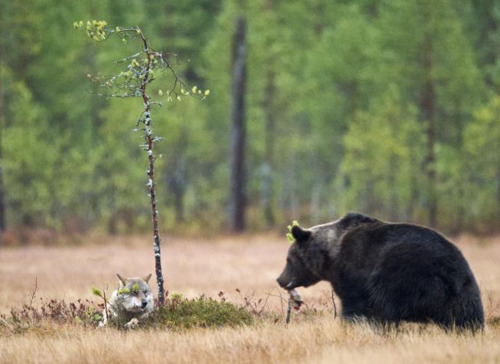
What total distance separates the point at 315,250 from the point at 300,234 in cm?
30

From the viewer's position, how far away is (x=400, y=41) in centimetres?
3103

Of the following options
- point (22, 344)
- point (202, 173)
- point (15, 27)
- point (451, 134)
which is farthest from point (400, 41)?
point (22, 344)

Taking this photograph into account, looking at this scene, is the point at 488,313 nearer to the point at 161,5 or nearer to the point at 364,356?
the point at 364,356

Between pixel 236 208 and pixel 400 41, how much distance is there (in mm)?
9576

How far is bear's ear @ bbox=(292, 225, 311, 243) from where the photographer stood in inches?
398

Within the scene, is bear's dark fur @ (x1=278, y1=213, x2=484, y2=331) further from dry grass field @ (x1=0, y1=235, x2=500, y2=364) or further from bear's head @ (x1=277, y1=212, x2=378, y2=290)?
dry grass field @ (x1=0, y1=235, x2=500, y2=364)

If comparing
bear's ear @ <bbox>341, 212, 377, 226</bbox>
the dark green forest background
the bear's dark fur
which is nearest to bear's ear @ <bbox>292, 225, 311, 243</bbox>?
the bear's dark fur

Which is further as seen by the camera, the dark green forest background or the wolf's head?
the dark green forest background

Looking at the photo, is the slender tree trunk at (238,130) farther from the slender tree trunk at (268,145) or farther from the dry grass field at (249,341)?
the dry grass field at (249,341)

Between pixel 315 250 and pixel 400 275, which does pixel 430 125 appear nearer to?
pixel 315 250

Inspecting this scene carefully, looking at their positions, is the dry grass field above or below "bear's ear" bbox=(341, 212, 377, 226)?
below

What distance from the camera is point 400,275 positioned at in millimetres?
8711

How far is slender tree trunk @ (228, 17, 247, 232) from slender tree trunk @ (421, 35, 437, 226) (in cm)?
736

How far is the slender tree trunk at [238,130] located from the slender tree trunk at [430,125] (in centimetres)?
736
